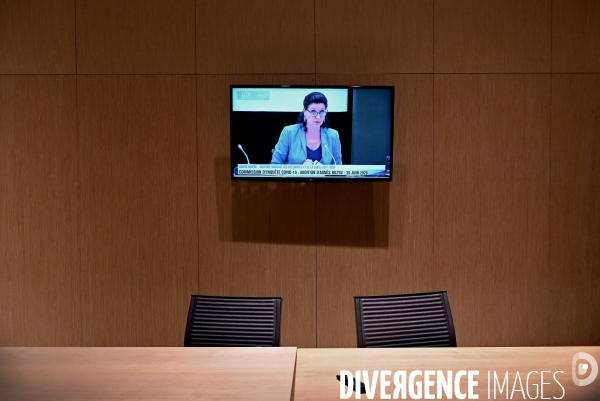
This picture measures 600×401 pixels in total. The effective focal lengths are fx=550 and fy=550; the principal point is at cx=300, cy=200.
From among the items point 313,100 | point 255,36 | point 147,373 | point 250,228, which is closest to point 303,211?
point 250,228

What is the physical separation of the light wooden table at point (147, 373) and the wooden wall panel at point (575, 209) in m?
2.93

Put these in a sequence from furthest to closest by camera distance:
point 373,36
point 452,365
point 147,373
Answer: point 373,36
point 452,365
point 147,373

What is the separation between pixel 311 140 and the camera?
4258 mm

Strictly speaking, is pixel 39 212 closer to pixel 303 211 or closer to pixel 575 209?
pixel 303 211

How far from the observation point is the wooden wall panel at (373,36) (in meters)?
4.45

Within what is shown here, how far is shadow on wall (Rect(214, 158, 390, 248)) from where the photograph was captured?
4.52m

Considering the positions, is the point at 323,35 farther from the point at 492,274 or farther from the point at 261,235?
the point at 492,274

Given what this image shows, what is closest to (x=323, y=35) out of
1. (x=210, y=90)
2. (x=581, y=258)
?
(x=210, y=90)

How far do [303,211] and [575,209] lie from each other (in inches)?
88.5

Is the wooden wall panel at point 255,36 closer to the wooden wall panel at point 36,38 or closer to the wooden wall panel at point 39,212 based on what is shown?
the wooden wall panel at point 36,38

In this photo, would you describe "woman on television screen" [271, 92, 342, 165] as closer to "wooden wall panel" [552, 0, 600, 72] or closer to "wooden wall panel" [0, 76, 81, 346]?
"wooden wall panel" [0, 76, 81, 346]

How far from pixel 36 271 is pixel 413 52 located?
360 cm

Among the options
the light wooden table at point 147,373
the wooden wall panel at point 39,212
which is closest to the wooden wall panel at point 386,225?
the light wooden table at point 147,373

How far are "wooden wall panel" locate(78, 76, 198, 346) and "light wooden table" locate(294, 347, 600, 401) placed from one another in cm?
217
